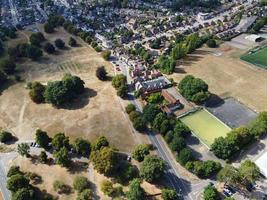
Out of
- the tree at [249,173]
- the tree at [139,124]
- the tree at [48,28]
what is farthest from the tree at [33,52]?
the tree at [249,173]

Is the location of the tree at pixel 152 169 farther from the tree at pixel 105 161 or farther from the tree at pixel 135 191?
the tree at pixel 105 161

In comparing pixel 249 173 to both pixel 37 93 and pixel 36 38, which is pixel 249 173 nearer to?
pixel 37 93

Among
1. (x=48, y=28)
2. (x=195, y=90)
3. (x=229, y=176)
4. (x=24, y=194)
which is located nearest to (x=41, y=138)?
(x=24, y=194)

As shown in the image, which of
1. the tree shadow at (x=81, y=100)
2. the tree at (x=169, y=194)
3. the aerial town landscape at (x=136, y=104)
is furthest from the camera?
the tree shadow at (x=81, y=100)

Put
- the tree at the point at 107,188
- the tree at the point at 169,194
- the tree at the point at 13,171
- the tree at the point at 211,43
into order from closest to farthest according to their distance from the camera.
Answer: the tree at the point at 169,194, the tree at the point at 107,188, the tree at the point at 13,171, the tree at the point at 211,43

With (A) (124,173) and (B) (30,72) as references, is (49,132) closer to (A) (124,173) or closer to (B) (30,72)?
(A) (124,173)
